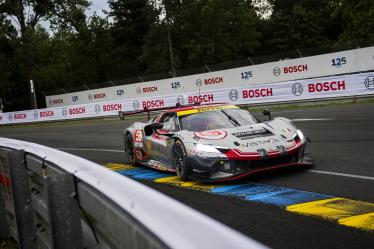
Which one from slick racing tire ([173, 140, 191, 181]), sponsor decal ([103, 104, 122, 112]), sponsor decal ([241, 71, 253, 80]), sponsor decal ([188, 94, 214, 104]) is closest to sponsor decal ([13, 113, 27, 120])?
sponsor decal ([103, 104, 122, 112])

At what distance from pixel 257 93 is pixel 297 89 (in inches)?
80.3

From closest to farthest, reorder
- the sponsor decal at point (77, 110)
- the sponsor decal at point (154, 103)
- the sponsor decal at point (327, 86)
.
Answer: the sponsor decal at point (327, 86), the sponsor decal at point (154, 103), the sponsor decal at point (77, 110)

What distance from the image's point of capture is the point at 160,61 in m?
Answer: 57.3

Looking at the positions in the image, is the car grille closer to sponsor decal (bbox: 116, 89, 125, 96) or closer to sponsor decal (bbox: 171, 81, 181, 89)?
sponsor decal (bbox: 171, 81, 181, 89)

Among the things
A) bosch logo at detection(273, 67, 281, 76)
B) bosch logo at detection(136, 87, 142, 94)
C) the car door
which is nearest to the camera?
the car door

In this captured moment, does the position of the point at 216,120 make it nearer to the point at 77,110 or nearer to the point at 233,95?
the point at 233,95

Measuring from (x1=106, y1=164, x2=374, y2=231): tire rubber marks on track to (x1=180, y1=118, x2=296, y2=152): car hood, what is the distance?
57 cm

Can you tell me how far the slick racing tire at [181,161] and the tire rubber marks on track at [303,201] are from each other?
13 centimetres

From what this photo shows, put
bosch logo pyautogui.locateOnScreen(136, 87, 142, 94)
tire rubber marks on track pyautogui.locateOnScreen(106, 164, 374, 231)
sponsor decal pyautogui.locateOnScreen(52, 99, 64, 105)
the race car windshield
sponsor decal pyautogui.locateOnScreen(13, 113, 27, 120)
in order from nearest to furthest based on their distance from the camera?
tire rubber marks on track pyautogui.locateOnScreen(106, 164, 374, 231), the race car windshield, sponsor decal pyautogui.locateOnScreen(13, 113, 27, 120), bosch logo pyautogui.locateOnScreen(136, 87, 142, 94), sponsor decal pyautogui.locateOnScreen(52, 99, 64, 105)

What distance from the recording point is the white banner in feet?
95.0

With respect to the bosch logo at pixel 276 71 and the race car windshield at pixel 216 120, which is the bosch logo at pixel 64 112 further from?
the race car windshield at pixel 216 120

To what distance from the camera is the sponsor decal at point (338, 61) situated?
96.5 ft

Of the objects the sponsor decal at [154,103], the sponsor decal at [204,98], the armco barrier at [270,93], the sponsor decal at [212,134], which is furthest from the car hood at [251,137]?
the sponsor decal at [154,103]

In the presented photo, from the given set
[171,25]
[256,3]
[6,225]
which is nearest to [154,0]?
[171,25]
